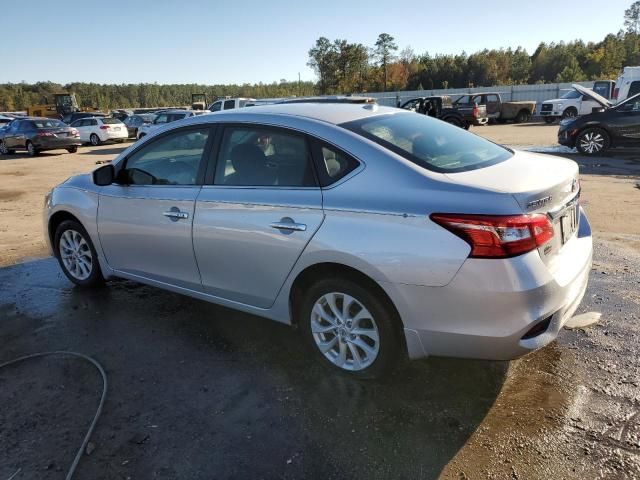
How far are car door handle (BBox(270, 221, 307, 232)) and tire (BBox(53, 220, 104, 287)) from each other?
7.74ft

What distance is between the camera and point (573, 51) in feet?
228

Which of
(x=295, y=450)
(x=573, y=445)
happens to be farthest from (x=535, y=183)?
(x=295, y=450)

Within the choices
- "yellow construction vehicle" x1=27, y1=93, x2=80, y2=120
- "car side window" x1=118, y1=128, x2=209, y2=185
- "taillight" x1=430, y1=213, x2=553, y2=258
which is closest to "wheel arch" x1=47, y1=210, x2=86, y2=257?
"car side window" x1=118, y1=128, x2=209, y2=185

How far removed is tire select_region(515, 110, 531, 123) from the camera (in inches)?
1241

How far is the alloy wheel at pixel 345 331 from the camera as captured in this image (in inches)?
120

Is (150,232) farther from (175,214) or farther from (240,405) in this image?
(240,405)

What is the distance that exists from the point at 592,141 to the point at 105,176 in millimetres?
13201

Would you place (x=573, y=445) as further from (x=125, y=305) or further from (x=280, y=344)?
(x=125, y=305)

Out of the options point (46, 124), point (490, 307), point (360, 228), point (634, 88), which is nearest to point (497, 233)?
point (490, 307)

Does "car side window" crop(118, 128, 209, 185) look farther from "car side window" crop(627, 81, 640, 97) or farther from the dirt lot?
"car side window" crop(627, 81, 640, 97)

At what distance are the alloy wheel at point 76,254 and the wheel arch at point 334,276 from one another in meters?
2.49

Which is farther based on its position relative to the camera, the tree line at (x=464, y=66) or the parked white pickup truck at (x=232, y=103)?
the tree line at (x=464, y=66)

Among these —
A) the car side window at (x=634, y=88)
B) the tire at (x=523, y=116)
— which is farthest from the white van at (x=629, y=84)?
the tire at (x=523, y=116)

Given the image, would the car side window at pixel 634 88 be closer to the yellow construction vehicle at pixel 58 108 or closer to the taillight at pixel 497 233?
the taillight at pixel 497 233
